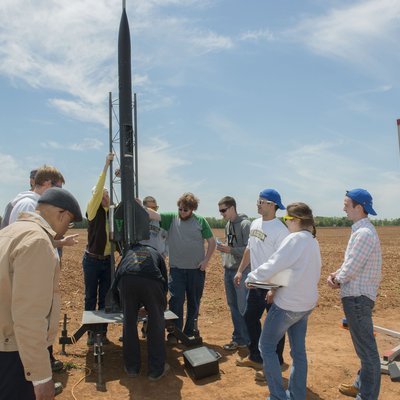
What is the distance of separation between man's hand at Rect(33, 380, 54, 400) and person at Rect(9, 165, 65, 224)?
2.57m

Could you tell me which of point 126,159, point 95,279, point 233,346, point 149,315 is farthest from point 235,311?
point 126,159

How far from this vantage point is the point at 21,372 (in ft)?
8.49

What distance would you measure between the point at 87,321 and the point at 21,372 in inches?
121

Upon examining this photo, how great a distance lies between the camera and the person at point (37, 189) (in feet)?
15.4

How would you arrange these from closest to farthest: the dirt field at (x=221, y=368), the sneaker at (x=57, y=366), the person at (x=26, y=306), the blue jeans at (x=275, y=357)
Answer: the person at (x=26, y=306), the blue jeans at (x=275, y=357), the dirt field at (x=221, y=368), the sneaker at (x=57, y=366)

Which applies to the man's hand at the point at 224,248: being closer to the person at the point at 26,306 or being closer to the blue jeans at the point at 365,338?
the blue jeans at the point at 365,338

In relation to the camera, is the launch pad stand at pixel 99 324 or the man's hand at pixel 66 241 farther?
the launch pad stand at pixel 99 324

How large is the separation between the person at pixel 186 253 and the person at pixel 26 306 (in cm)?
379

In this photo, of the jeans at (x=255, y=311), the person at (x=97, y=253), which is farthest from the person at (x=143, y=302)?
the person at (x=97, y=253)

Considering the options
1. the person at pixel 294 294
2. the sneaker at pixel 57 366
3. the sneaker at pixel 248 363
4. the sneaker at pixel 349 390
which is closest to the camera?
the person at pixel 294 294

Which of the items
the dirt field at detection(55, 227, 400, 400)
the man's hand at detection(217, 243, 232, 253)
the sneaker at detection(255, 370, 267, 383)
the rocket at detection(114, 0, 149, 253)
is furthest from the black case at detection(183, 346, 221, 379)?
the rocket at detection(114, 0, 149, 253)

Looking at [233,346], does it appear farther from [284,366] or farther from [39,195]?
[39,195]

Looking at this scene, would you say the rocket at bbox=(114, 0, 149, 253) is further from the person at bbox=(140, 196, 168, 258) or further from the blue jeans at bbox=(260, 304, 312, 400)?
the blue jeans at bbox=(260, 304, 312, 400)

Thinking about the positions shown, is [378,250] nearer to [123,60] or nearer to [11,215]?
[11,215]
